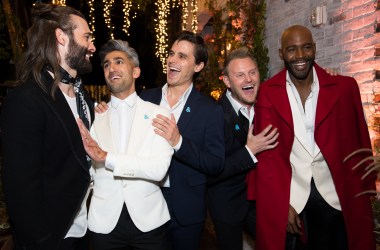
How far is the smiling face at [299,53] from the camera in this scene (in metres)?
2.38

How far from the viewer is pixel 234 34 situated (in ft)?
18.7

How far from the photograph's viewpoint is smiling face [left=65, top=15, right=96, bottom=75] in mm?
2010

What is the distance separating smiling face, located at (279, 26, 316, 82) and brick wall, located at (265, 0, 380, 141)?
0.74m

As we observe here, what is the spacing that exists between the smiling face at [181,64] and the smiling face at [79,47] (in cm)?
81

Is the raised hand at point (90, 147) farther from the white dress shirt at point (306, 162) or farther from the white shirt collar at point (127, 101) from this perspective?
the white dress shirt at point (306, 162)

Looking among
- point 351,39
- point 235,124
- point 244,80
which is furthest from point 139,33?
point 235,124

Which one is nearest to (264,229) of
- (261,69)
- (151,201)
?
(151,201)

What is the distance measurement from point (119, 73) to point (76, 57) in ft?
1.03

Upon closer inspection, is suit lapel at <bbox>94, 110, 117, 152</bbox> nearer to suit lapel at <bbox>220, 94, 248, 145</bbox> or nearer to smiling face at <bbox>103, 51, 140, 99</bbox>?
smiling face at <bbox>103, 51, 140, 99</bbox>

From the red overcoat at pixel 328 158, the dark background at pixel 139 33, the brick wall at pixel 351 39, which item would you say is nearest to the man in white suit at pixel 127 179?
the red overcoat at pixel 328 158

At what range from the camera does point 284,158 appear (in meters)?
2.39

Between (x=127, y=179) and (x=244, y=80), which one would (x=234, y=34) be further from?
(x=127, y=179)

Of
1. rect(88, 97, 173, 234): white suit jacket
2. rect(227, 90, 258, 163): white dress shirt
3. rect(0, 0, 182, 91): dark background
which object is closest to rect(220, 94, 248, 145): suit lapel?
rect(227, 90, 258, 163): white dress shirt

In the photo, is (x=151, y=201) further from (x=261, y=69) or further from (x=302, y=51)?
(x=261, y=69)
